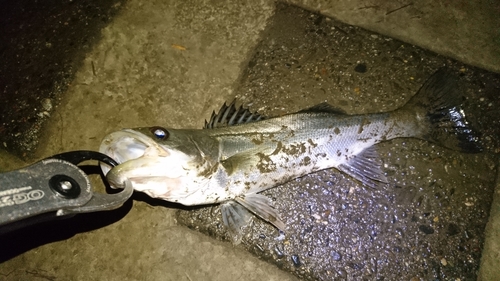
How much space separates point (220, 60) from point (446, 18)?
8.25ft

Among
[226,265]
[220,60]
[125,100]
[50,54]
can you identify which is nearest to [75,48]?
[50,54]

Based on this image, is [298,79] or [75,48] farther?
[75,48]

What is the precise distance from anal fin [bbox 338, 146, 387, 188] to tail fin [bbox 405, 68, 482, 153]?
0.53 metres

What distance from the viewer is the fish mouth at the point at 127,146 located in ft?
7.71

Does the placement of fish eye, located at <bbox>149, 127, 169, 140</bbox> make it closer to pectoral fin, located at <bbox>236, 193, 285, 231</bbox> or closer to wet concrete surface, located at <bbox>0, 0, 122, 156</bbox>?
pectoral fin, located at <bbox>236, 193, 285, 231</bbox>

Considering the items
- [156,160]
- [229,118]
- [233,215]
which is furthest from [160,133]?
[233,215]

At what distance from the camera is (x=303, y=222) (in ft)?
10.2

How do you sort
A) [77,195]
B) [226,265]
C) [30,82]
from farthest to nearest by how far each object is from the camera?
[30,82] < [226,265] < [77,195]

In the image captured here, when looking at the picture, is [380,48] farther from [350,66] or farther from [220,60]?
[220,60]

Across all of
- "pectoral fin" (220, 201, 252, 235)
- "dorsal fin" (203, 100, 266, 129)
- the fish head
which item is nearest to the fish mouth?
the fish head

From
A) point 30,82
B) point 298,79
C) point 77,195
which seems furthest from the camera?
point 30,82

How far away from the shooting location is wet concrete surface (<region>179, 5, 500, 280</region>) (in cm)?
302

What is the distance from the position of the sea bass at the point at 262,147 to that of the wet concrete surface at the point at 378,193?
0.58 ft

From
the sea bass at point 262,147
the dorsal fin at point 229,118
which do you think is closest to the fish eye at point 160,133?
the sea bass at point 262,147
